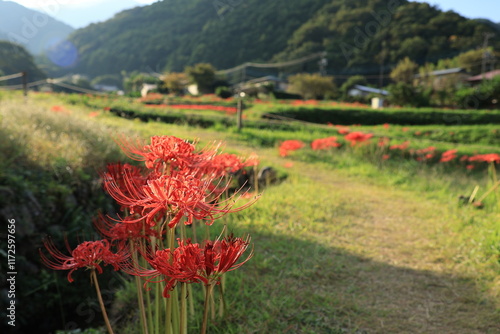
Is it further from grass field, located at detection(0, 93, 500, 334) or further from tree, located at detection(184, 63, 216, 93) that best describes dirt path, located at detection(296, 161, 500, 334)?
tree, located at detection(184, 63, 216, 93)

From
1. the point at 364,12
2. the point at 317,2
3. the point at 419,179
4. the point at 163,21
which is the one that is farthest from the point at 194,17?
the point at 419,179

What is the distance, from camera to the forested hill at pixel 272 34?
4150cm

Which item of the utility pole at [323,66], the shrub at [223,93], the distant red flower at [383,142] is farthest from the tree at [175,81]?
the distant red flower at [383,142]

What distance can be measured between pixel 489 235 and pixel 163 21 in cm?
6288

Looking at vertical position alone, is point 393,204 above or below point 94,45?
below

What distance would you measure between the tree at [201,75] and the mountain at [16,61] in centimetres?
1804

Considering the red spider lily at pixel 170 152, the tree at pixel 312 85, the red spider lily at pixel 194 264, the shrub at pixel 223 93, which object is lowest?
the red spider lily at pixel 194 264

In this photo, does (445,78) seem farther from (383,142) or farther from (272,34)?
(272,34)

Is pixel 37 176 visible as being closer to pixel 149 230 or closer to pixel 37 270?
pixel 37 270

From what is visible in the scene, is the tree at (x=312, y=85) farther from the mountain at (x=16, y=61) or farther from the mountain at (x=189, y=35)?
the mountain at (x=16, y=61)

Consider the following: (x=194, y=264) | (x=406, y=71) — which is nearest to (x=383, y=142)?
(x=194, y=264)

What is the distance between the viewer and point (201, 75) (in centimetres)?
3253

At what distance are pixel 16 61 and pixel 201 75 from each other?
69.0ft

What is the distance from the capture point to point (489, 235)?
11.4 feet
